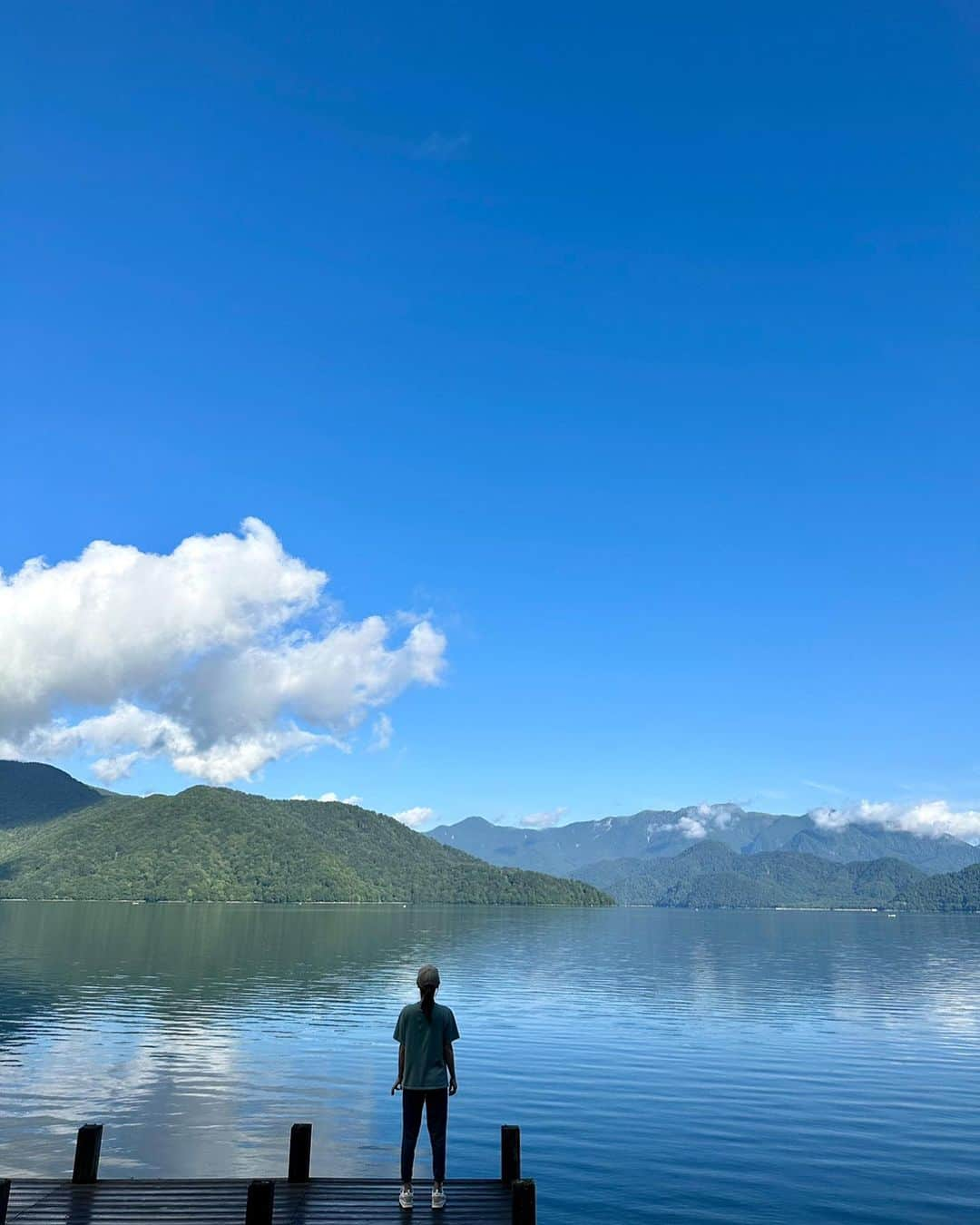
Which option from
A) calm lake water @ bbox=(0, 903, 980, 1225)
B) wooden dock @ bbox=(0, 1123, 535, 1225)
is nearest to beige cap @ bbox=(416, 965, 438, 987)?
wooden dock @ bbox=(0, 1123, 535, 1225)

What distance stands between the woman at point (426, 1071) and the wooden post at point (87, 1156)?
21.7ft

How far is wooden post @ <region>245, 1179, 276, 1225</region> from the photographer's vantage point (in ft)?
52.4

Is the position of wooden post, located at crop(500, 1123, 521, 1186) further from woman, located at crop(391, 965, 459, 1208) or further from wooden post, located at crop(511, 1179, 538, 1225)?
wooden post, located at crop(511, 1179, 538, 1225)

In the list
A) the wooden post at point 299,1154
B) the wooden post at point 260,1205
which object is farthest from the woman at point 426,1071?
the wooden post at point 260,1205

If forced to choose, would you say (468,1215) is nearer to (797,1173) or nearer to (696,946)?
(797,1173)

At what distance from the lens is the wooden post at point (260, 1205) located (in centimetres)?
1597

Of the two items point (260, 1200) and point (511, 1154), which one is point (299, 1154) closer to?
point (260, 1200)

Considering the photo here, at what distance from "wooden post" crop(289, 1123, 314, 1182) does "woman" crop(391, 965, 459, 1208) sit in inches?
103

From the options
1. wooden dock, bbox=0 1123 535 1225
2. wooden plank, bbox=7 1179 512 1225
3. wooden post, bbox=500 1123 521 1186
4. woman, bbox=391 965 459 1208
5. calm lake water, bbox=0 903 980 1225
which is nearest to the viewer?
wooden dock, bbox=0 1123 535 1225

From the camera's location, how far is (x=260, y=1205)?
16.0 metres

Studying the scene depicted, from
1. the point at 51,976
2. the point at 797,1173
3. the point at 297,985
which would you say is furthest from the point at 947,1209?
the point at 51,976

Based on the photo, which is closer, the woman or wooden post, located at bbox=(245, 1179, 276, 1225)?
wooden post, located at bbox=(245, 1179, 276, 1225)

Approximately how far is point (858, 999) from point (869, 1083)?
139 ft

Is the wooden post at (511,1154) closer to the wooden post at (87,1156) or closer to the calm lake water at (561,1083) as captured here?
the calm lake water at (561,1083)
